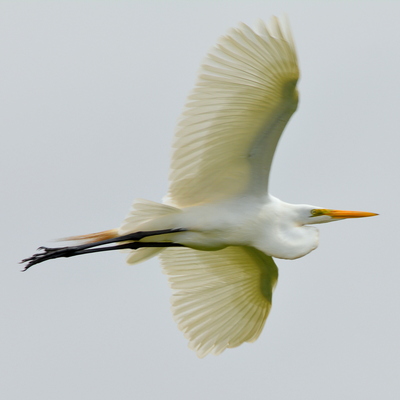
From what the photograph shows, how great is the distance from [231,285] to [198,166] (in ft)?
5.37

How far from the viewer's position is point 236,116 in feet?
27.2

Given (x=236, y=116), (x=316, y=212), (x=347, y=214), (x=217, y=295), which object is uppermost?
(x=236, y=116)

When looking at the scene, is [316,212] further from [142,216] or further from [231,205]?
[142,216]

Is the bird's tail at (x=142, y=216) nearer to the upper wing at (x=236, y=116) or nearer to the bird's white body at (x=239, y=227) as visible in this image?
the bird's white body at (x=239, y=227)

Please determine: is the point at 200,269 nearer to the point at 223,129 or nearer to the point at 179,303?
the point at 179,303

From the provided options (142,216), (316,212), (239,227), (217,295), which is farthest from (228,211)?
(217,295)

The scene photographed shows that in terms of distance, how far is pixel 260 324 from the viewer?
9781 millimetres

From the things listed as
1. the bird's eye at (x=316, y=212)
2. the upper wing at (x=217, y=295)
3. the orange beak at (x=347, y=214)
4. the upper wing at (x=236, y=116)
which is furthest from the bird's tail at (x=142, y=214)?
the orange beak at (x=347, y=214)

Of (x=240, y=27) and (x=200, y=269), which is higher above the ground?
(x=240, y=27)

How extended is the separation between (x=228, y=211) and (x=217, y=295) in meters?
1.27

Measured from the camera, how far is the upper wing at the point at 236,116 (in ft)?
25.6

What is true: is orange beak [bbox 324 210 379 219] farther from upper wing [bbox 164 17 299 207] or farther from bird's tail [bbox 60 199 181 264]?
bird's tail [bbox 60 199 181 264]

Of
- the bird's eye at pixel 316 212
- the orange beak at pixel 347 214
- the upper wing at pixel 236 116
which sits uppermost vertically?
the upper wing at pixel 236 116

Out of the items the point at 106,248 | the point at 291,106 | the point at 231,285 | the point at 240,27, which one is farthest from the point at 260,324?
the point at 240,27
